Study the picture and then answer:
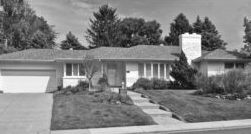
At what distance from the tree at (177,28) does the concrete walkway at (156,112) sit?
109 ft

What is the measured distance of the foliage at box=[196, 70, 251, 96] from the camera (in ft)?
49.0

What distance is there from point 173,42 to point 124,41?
9747 millimetres

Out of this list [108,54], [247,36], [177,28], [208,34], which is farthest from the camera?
[177,28]

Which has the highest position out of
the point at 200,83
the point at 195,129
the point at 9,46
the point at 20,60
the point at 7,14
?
the point at 7,14

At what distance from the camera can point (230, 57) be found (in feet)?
67.3

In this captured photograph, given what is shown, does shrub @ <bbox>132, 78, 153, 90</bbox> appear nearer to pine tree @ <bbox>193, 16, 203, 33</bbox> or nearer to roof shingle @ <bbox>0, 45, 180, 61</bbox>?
roof shingle @ <bbox>0, 45, 180, 61</bbox>

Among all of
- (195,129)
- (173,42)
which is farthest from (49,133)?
(173,42)

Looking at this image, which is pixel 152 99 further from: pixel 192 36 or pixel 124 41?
pixel 124 41

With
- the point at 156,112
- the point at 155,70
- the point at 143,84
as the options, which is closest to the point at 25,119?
the point at 156,112

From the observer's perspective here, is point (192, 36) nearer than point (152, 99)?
No

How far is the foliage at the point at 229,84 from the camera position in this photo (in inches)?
587

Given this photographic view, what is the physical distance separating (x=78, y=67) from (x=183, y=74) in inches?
357

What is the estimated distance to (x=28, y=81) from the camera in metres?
20.6

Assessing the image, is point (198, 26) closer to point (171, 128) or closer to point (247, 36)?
point (247, 36)
